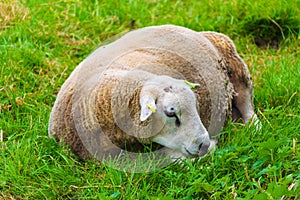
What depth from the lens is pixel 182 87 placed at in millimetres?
3830

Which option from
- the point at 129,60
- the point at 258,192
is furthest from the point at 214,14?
the point at 258,192

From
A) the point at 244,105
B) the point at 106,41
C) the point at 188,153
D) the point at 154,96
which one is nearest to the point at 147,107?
the point at 154,96

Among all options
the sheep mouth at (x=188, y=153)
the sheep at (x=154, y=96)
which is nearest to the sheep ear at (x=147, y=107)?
the sheep at (x=154, y=96)

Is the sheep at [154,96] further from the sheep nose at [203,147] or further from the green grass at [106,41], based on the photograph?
the green grass at [106,41]

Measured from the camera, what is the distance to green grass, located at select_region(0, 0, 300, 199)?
144 inches

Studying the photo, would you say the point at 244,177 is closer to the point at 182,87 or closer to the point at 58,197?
the point at 182,87

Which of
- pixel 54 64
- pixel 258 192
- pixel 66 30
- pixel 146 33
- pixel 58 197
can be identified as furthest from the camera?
pixel 66 30

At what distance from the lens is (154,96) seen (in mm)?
3744

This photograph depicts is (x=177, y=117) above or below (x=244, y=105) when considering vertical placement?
above

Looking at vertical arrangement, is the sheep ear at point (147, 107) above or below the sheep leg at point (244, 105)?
above

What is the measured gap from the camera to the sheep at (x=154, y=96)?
3762 millimetres

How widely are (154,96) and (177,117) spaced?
0.19m

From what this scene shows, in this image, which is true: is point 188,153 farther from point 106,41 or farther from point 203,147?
point 106,41

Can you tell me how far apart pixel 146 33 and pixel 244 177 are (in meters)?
1.50
